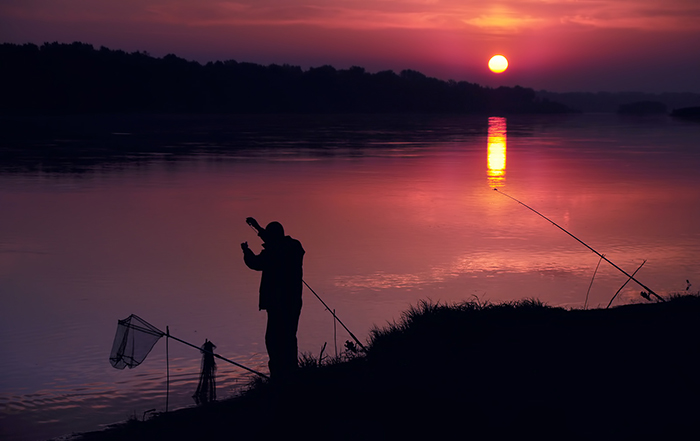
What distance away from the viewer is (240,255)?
15672 mm

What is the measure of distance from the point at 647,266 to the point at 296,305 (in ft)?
29.1

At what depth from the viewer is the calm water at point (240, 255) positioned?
32.2ft

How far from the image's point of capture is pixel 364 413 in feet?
23.3

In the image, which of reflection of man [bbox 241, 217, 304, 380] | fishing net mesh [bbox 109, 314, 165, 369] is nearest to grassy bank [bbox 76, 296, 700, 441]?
reflection of man [bbox 241, 217, 304, 380]

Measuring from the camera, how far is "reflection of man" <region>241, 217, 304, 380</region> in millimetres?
8125

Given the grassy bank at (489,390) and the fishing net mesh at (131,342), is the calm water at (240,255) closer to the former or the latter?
the fishing net mesh at (131,342)

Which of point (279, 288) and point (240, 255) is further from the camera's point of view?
point (240, 255)

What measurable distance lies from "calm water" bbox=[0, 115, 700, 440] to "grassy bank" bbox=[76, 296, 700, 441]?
158 cm

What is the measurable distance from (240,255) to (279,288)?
298 inches

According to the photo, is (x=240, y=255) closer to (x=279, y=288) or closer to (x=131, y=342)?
(x=279, y=288)

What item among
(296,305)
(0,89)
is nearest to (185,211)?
(296,305)

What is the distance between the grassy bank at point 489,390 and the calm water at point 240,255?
1.58 m

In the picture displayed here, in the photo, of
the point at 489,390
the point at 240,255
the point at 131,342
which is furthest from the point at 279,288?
the point at 240,255

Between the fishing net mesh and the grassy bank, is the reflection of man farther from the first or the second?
the fishing net mesh
